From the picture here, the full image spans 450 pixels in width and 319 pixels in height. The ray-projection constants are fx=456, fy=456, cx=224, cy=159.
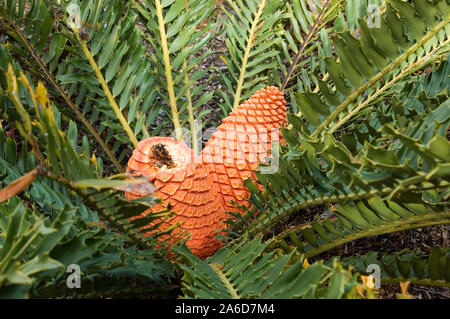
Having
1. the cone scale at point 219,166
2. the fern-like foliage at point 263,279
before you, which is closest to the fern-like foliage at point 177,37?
the cone scale at point 219,166

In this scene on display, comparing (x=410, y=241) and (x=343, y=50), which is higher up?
(x=343, y=50)

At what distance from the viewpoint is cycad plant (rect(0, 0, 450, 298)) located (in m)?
0.66

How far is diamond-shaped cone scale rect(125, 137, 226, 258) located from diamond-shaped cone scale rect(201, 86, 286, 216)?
0.06m

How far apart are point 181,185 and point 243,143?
0.23 meters

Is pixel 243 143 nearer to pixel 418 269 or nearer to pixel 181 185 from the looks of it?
pixel 181 185

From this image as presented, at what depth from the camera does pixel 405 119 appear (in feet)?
3.41

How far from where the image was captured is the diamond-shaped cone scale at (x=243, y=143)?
1.22 meters

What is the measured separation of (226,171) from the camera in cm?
123

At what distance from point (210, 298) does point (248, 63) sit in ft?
3.15

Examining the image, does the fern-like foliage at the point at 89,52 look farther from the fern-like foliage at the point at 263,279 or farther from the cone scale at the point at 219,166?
the fern-like foliage at the point at 263,279

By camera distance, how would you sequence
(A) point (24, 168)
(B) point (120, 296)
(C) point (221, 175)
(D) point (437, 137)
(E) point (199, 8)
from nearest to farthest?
(D) point (437, 137)
(B) point (120, 296)
(A) point (24, 168)
(C) point (221, 175)
(E) point (199, 8)

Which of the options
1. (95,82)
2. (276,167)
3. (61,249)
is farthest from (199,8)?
(61,249)

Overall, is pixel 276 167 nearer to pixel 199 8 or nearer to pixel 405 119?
pixel 405 119

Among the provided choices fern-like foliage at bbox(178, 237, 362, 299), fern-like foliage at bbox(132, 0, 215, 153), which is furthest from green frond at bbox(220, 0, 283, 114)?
fern-like foliage at bbox(178, 237, 362, 299)
